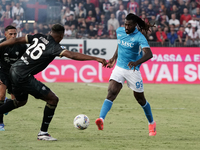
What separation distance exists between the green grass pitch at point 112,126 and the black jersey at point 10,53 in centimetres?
127

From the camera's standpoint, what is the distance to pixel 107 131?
7609 mm

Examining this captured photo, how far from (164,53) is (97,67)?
3324 millimetres

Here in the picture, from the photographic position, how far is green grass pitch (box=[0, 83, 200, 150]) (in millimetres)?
6316

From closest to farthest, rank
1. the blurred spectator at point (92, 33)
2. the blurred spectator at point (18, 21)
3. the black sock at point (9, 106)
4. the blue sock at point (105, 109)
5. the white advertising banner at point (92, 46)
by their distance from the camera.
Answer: the blue sock at point (105, 109)
the black sock at point (9, 106)
the white advertising banner at point (92, 46)
the blurred spectator at point (18, 21)
the blurred spectator at point (92, 33)

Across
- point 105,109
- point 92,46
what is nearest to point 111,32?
point 92,46

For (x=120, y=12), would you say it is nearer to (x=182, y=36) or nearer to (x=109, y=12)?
(x=109, y=12)

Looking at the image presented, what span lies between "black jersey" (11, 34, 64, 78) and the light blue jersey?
1.60 meters

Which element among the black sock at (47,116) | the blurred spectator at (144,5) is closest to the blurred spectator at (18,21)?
the blurred spectator at (144,5)

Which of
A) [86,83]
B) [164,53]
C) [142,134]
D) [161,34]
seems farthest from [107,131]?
[161,34]

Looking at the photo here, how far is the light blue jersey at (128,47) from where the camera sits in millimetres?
7344

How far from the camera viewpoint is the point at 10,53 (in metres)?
8.02

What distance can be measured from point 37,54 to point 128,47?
1868mm

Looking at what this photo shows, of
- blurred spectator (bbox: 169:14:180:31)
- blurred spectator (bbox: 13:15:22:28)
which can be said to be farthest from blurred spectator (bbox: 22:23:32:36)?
blurred spectator (bbox: 169:14:180:31)

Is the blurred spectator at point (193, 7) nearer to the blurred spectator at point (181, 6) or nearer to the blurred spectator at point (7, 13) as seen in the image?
the blurred spectator at point (181, 6)
